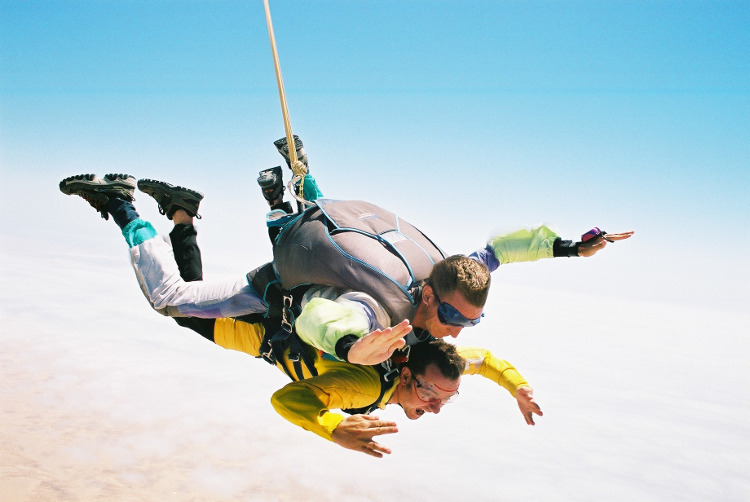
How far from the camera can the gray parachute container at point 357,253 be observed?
2.02 meters

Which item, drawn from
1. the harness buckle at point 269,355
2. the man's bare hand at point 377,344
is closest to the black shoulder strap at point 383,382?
the harness buckle at point 269,355

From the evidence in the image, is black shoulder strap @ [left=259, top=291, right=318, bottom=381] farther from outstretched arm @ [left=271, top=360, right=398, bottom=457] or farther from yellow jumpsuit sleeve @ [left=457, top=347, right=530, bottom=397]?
A: yellow jumpsuit sleeve @ [left=457, top=347, right=530, bottom=397]

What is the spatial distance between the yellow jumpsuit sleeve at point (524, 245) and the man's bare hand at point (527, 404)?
787 mm

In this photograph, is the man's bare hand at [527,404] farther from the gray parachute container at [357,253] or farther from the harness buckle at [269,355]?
the harness buckle at [269,355]

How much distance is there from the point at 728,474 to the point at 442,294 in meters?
42.1

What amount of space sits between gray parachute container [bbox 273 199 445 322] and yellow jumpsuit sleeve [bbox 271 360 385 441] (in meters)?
0.42

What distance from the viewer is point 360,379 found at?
2352 millimetres

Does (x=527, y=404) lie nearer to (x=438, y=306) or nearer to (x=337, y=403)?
(x=438, y=306)

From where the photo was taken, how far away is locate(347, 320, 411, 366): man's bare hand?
59.9 inches

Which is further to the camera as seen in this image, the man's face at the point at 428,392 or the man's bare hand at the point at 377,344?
the man's face at the point at 428,392

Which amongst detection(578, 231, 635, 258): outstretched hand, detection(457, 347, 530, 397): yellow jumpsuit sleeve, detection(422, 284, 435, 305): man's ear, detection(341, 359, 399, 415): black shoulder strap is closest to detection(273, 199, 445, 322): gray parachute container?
detection(422, 284, 435, 305): man's ear

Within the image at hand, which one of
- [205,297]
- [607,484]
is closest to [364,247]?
[205,297]

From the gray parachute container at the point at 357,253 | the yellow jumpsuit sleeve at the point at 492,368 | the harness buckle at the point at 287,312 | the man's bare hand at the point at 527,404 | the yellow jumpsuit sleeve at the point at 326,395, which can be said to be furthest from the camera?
the yellow jumpsuit sleeve at the point at 492,368

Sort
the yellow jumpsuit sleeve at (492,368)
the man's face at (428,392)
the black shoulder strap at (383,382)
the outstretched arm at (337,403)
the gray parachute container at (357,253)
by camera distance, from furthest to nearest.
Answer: the yellow jumpsuit sleeve at (492,368) → the man's face at (428,392) → the black shoulder strap at (383,382) → the gray parachute container at (357,253) → the outstretched arm at (337,403)
